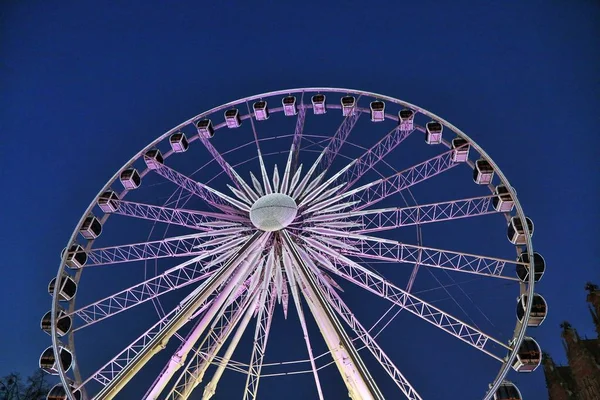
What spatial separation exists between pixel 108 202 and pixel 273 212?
24.4 feet

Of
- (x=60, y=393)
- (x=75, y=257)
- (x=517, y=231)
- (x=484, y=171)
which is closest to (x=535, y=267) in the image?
(x=517, y=231)

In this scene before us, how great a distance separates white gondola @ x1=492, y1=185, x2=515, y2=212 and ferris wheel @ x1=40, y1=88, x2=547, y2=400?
0.04 meters

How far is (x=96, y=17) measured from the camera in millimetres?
29234

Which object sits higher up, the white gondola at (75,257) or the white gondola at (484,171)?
the white gondola at (484,171)

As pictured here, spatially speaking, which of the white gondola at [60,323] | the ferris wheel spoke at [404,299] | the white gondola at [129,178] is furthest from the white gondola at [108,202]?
the ferris wheel spoke at [404,299]

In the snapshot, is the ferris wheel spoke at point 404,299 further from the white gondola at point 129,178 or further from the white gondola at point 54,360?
the white gondola at point 54,360

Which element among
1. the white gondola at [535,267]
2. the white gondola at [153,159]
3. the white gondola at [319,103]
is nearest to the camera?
the white gondola at [535,267]

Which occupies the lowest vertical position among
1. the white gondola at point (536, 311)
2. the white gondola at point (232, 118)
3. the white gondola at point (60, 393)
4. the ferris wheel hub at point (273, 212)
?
the white gondola at point (60, 393)

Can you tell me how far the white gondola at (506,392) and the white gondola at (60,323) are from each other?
13880 mm

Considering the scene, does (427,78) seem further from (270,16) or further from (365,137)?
(270,16)

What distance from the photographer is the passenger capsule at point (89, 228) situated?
18.2m
